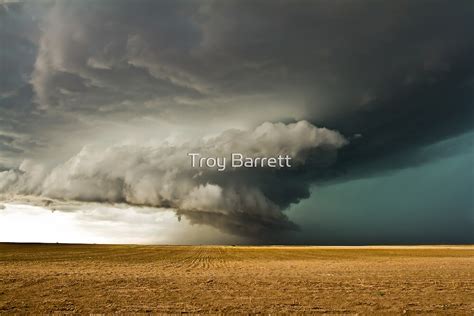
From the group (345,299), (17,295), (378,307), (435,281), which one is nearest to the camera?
(378,307)

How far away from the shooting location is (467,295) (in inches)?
1095

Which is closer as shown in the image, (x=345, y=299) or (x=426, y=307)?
(x=426, y=307)

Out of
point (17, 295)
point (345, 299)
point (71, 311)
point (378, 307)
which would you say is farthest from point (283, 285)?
point (17, 295)

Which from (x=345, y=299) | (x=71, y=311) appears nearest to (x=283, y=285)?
(x=345, y=299)

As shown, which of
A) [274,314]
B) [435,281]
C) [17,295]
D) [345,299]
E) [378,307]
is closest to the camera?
[274,314]

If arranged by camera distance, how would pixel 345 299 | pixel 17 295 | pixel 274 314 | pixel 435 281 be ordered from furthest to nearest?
pixel 435 281 < pixel 17 295 < pixel 345 299 < pixel 274 314

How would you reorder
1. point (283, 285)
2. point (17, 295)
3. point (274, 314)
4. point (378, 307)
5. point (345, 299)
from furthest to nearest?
1. point (283, 285)
2. point (17, 295)
3. point (345, 299)
4. point (378, 307)
5. point (274, 314)

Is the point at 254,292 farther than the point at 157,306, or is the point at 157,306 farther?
the point at 254,292

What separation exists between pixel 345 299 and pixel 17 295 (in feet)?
67.9

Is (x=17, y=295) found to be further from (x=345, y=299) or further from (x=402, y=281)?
(x=402, y=281)

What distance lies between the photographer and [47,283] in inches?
1330

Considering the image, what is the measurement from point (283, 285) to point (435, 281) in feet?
45.6

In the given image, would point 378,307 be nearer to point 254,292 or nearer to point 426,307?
point 426,307

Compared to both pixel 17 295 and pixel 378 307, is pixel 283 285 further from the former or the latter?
pixel 17 295
